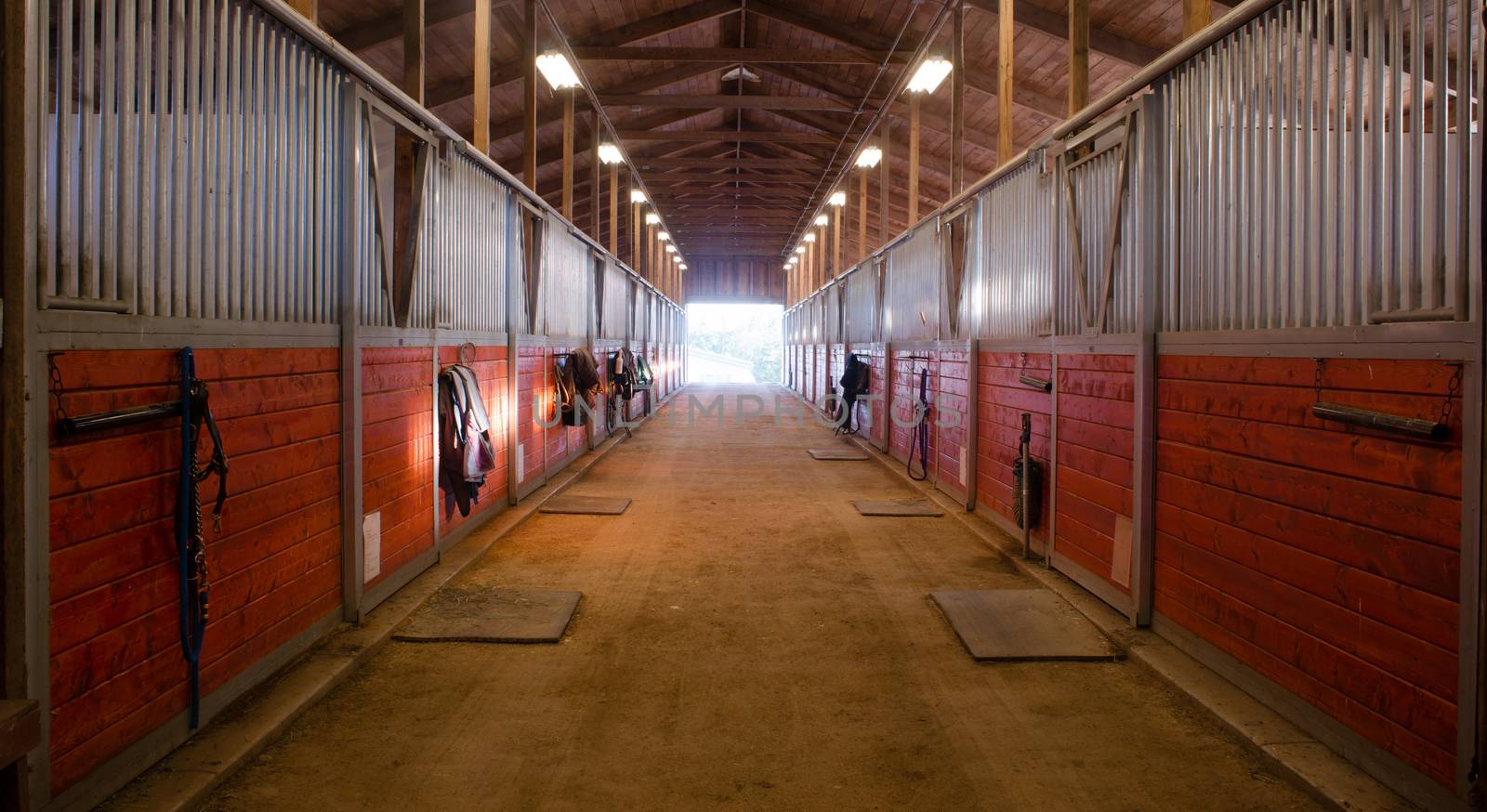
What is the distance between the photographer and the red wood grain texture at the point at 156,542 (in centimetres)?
245

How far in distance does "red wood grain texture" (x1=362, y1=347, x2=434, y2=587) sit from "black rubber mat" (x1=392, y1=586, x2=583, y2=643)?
38 cm

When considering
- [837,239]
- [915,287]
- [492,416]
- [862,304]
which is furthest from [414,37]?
[837,239]

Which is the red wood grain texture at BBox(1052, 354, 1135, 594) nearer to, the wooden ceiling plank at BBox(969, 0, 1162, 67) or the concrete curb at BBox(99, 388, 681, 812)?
the concrete curb at BBox(99, 388, 681, 812)

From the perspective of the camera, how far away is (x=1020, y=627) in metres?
4.51

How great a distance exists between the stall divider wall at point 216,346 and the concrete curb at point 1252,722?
12.4 ft

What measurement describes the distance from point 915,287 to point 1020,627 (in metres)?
6.50

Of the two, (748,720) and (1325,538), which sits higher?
(1325,538)

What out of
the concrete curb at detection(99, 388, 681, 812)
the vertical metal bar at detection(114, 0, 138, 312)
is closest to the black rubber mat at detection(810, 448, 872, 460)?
the concrete curb at detection(99, 388, 681, 812)

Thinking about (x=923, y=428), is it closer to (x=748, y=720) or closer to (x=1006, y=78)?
(x=1006, y=78)

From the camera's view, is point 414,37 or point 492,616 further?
point 414,37

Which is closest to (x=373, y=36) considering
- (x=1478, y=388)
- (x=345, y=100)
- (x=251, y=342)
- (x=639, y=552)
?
(x=345, y=100)

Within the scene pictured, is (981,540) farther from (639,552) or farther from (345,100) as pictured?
(345,100)

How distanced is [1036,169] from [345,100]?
451 centimetres

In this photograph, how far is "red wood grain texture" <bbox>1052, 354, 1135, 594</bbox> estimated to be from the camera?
464 cm
